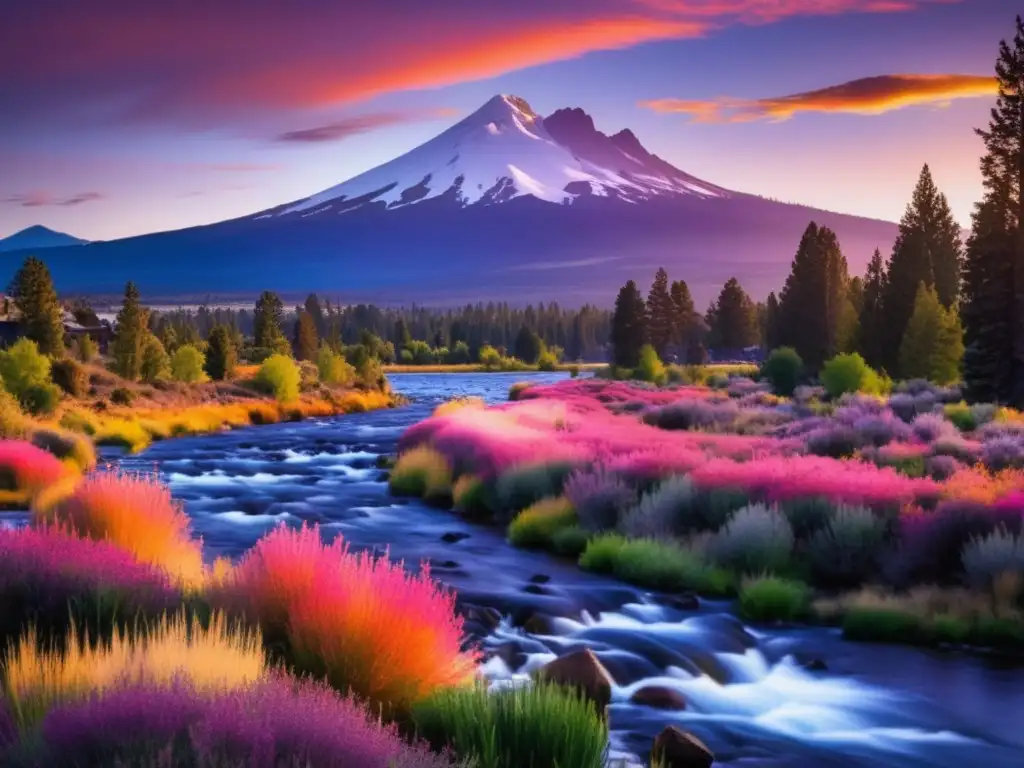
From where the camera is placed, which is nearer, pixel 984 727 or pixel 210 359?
pixel 984 727

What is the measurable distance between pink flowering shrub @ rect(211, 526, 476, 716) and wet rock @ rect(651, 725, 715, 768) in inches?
64.0

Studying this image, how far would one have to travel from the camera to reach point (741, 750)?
834 cm

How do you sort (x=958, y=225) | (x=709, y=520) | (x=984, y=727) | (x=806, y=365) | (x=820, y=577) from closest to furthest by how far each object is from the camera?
(x=984, y=727) → (x=820, y=577) → (x=709, y=520) → (x=806, y=365) → (x=958, y=225)

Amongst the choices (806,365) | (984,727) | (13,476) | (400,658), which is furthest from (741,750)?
(806,365)

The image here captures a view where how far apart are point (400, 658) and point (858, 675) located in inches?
235

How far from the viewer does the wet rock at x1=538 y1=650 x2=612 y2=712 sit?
330 inches

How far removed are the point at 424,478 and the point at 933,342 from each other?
4365 cm

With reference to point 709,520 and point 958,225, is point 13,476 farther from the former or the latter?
point 958,225

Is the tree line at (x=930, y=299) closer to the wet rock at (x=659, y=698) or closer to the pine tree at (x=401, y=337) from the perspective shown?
the wet rock at (x=659, y=698)

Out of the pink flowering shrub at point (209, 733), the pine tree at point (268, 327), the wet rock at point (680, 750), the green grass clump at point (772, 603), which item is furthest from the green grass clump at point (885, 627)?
the pine tree at point (268, 327)

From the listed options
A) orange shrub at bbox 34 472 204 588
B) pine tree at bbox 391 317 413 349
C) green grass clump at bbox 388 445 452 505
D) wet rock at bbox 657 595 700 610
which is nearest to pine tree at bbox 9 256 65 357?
green grass clump at bbox 388 445 452 505

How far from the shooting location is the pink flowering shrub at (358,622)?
22.0 feet

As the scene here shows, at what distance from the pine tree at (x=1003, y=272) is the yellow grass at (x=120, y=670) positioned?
4283 centimetres

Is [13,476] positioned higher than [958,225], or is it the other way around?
[958,225]
